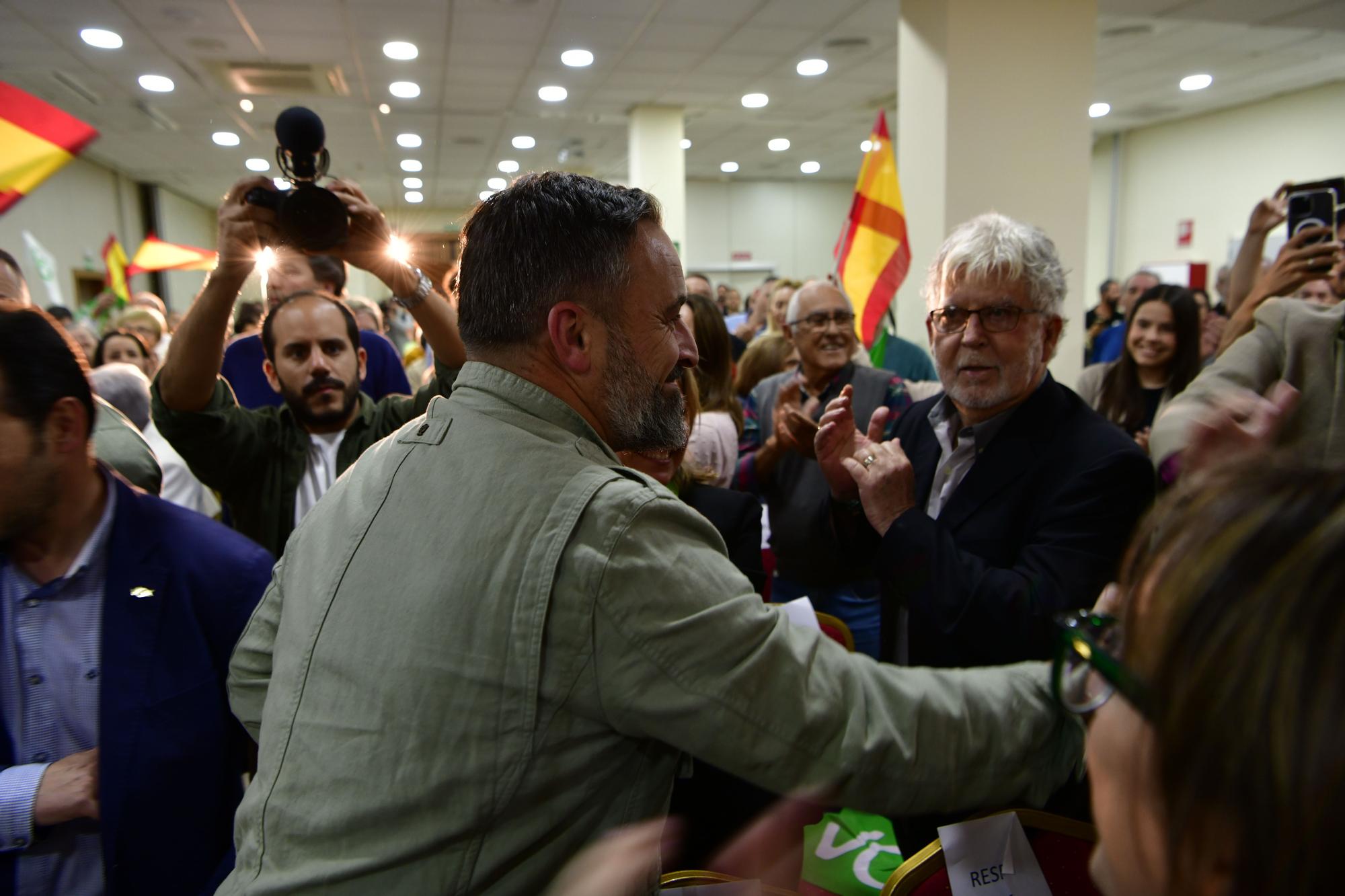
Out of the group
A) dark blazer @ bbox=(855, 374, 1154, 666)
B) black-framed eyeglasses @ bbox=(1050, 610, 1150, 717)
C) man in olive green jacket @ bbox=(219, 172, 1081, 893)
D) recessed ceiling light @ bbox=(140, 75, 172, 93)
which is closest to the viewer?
black-framed eyeglasses @ bbox=(1050, 610, 1150, 717)

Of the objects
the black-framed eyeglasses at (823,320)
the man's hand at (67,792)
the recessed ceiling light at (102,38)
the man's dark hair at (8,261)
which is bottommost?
the man's hand at (67,792)

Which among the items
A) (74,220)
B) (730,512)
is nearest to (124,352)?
(730,512)

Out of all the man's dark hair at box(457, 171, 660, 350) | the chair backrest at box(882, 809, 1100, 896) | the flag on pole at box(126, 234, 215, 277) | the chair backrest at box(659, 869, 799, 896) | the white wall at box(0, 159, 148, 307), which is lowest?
the chair backrest at box(659, 869, 799, 896)

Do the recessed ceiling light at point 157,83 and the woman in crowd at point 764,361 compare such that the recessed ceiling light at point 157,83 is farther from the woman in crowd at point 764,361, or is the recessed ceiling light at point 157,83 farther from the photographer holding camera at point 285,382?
the photographer holding camera at point 285,382

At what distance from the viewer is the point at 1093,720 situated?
22.9 inches

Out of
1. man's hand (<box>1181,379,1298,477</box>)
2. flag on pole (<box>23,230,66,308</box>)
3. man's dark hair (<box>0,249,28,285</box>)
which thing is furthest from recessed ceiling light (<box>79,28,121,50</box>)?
man's hand (<box>1181,379,1298,477</box>)

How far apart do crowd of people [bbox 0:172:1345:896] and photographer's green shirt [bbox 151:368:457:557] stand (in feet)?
0.52

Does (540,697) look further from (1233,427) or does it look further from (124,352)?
(124,352)

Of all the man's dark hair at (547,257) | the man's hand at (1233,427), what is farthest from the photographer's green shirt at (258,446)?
the man's hand at (1233,427)

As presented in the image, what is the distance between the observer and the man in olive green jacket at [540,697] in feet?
2.62

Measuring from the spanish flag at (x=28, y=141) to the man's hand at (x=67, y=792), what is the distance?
48.7 inches

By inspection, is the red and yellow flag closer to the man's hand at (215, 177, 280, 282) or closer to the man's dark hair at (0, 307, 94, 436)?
the man's hand at (215, 177, 280, 282)

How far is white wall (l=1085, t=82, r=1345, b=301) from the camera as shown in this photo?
354 inches

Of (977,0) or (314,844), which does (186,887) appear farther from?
(977,0)
